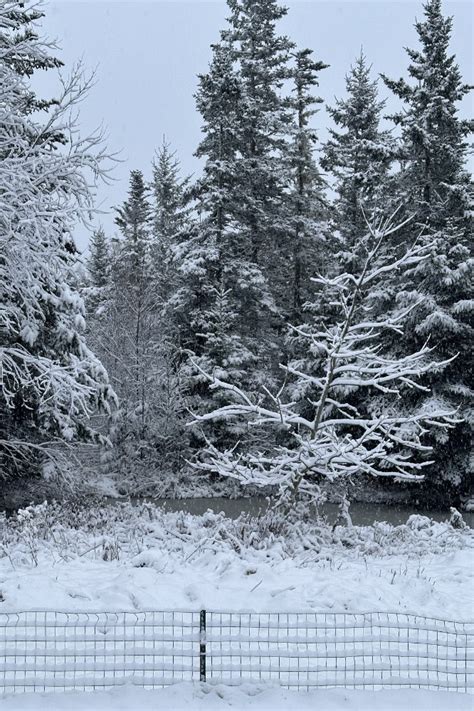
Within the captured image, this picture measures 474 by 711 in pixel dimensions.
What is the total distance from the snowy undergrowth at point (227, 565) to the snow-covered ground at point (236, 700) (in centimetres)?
145

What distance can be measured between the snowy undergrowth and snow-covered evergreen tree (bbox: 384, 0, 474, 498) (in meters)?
11.3

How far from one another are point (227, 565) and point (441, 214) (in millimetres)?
19287

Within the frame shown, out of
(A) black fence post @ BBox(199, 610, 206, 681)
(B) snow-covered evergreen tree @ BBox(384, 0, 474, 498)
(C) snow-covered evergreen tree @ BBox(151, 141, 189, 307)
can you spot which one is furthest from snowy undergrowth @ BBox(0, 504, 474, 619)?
(C) snow-covered evergreen tree @ BBox(151, 141, 189, 307)

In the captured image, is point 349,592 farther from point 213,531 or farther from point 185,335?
A: point 185,335

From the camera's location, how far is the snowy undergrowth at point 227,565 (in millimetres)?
7105

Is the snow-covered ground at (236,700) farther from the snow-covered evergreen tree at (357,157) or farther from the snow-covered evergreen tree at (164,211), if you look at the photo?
the snow-covered evergreen tree at (164,211)

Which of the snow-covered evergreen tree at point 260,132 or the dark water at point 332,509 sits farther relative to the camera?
the snow-covered evergreen tree at point 260,132

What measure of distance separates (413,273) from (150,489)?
12.4 meters

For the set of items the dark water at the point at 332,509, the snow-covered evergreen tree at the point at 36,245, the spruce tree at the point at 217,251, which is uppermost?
the spruce tree at the point at 217,251

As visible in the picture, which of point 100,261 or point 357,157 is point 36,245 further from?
point 100,261

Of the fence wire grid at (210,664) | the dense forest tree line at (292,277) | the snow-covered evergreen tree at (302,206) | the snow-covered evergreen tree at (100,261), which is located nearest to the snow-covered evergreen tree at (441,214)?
the dense forest tree line at (292,277)

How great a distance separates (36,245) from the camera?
10680 mm

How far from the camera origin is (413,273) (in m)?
23.9

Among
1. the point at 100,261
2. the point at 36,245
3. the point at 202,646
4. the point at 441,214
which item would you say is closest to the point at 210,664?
the point at 202,646
